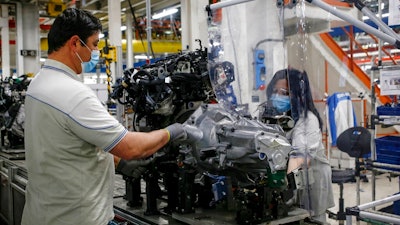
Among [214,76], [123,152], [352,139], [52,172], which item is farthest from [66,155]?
[352,139]

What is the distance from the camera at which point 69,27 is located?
1973 millimetres

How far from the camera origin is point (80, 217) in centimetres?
193

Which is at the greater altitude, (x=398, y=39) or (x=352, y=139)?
(x=398, y=39)

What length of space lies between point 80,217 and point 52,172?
247 millimetres

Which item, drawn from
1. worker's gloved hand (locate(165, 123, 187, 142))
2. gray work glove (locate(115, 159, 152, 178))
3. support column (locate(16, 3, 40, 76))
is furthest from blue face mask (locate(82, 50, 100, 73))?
support column (locate(16, 3, 40, 76))

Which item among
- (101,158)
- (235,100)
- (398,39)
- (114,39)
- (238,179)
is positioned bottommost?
(238,179)

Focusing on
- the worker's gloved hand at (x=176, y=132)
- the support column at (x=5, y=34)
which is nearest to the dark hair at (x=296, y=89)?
the worker's gloved hand at (x=176, y=132)

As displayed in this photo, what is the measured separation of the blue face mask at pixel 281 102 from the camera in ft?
8.41

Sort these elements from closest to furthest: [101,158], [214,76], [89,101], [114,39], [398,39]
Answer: [89,101] < [101,158] < [214,76] < [398,39] < [114,39]

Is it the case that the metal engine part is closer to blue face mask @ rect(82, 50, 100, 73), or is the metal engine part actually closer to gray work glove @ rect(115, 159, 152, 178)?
gray work glove @ rect(115, 159, 152, 178)

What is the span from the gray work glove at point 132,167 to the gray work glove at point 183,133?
1.48ft

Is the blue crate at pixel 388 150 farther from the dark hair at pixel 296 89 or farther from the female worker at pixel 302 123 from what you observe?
the dark hair at pixel 296 89

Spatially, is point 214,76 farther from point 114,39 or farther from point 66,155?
point 114,39

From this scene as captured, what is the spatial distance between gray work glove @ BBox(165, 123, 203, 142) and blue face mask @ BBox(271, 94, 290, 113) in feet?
1.77
